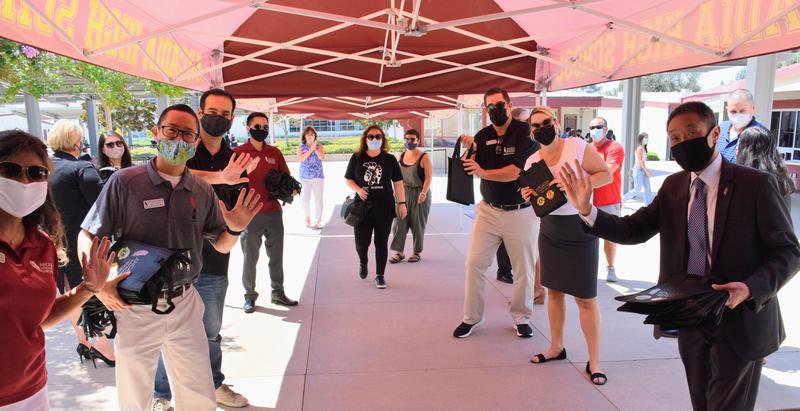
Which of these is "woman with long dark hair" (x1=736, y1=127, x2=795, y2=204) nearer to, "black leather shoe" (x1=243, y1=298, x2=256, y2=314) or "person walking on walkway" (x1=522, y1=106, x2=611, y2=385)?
"person walking on walkway" (x1=522, y1=106, x2=611, y2=385)

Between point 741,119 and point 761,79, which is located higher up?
point 761,79

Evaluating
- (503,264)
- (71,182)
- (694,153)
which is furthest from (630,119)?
(71,182)

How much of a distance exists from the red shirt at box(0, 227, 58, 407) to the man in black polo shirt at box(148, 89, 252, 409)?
1.43 metres

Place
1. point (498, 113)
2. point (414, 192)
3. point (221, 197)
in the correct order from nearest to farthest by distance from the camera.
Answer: point (221, 197) → point (498, 113) → point (414, 192)

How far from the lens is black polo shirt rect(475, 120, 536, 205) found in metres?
4.38

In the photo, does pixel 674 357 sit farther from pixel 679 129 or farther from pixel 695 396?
pixel 679 129

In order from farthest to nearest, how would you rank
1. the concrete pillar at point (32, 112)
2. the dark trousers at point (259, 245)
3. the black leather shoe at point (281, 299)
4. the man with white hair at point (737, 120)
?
the concrete pillar at point (32, 112) → the black leather shoe at point (281, 299) → the dark trousers at point (259, 245) → the man with white hair at point (737, 120)

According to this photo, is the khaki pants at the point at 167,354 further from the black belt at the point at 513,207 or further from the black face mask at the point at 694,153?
the black belt at the point at 513,207

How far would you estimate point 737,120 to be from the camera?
4055 mm

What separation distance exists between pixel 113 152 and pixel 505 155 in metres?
3.44

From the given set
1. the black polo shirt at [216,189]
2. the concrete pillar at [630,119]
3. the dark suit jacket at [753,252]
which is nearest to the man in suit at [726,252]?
the dark suit jacket at [753,252]

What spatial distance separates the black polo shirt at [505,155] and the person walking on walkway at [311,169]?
580 centimetres

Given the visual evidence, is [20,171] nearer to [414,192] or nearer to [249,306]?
[249,306]

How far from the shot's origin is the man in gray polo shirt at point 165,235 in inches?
93.4
